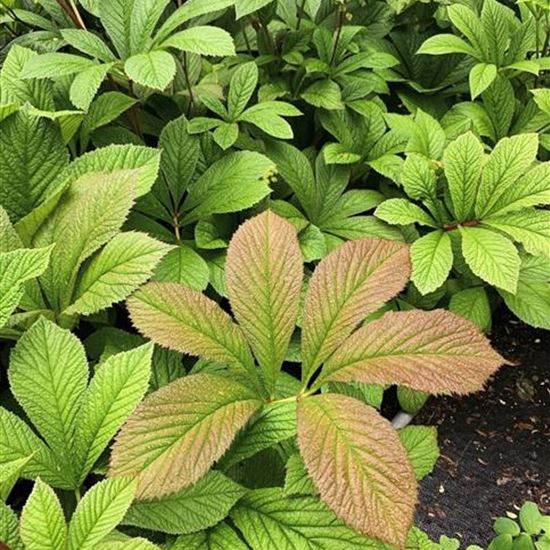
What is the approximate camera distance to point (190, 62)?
143 cm

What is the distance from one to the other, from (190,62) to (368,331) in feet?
2.70

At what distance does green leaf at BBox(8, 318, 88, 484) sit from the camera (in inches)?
33.3

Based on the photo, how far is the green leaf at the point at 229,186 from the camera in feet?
3.95

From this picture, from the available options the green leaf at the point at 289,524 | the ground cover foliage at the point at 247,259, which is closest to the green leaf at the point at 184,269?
the ground cover foliage at the point at 247,259

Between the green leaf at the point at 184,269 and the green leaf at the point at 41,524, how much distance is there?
0.49 m

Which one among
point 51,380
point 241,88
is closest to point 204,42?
point 241,88

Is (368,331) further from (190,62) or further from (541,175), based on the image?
(190,62)

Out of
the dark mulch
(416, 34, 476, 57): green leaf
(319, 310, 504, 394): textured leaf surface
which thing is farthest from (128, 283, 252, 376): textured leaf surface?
(416, 34, 476, 57): green leaf

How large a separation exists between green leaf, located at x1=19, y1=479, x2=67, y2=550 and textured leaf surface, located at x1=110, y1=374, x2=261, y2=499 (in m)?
0.07

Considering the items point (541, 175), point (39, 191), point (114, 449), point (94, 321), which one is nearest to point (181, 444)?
point (114, 449)

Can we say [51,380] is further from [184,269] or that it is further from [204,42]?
[204,42]

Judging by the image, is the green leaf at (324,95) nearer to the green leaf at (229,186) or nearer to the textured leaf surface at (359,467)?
the green leaf at (229,186)

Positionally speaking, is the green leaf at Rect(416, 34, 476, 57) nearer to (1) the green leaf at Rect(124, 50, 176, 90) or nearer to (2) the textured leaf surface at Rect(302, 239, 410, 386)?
(1) the green leaf at Rect(124, 50, 176, 90)

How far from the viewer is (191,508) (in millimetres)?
838
